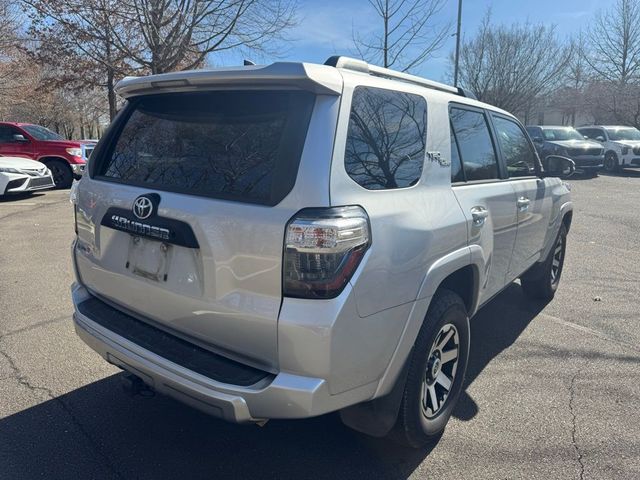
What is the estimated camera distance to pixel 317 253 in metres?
1.96

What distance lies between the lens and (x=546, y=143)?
19.5 metres

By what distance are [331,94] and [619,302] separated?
14.9 feet

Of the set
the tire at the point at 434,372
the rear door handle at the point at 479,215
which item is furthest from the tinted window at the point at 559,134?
the tire at the point at 434,372

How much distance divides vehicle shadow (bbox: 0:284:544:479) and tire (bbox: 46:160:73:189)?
466 inches

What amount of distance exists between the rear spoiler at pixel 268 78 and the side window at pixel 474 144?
1174mm

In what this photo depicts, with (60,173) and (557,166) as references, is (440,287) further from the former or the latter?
(60,173)

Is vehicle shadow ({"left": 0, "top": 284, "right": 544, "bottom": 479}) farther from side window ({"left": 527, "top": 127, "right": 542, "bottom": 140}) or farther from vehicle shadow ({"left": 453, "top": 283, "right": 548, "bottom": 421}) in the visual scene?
side window ({"left": 527, "top": 127, "right": 542, "bottom": 140})

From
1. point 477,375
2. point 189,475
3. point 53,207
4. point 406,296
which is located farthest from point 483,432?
point 53,207

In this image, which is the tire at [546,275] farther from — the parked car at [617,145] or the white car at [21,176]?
the parked car at [617,145]

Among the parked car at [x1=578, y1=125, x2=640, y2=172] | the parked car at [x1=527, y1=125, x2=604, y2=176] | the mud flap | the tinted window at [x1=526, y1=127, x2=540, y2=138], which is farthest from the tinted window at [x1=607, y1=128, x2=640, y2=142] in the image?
the mud flap

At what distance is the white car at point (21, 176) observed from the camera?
10.7m

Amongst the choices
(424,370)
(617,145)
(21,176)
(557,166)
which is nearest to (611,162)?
(617,145)

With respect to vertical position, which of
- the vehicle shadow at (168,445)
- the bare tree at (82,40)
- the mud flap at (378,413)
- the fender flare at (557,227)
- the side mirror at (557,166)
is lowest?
the vehicle shadow at (168,445)

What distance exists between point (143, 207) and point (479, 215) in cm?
188
